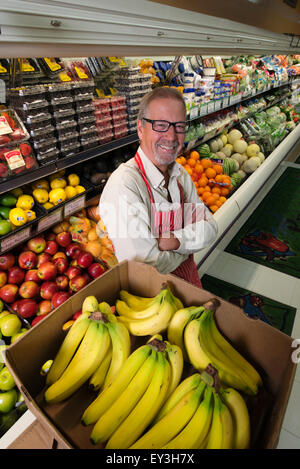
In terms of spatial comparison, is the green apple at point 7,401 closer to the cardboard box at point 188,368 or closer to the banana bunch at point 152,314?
the cardboard box at point 188,368

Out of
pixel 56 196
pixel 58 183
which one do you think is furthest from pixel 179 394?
pixel 58 183

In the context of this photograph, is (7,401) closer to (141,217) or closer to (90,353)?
(90,353)

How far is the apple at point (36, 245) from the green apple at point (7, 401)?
0.94 m

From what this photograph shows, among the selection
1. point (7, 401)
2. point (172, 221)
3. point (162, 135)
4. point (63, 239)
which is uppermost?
point (162, 135)

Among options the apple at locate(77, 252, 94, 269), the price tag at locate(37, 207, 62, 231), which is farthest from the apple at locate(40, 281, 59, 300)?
the price tag at locate(37, 207, 62, 231)

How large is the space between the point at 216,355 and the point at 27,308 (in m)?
1.30

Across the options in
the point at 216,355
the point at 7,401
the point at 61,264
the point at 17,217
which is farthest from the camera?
the point at 61,264

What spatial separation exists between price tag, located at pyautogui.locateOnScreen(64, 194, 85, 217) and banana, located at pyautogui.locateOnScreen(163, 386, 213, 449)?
5.46 ft

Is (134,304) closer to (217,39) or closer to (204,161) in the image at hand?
(217,39)

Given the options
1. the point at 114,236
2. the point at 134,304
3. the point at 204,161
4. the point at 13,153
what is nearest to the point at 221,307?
the point at 134,304

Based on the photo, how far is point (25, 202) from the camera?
1.78 meters

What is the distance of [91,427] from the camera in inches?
29.0

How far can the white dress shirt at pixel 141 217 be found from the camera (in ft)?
4.82

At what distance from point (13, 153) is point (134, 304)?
3.83 ft
